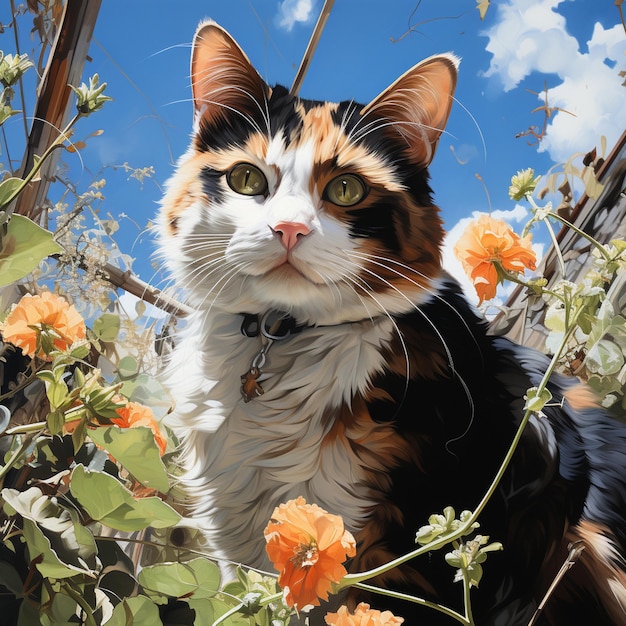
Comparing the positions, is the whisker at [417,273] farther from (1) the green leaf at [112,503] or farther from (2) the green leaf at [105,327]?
(1) the green leaf at [112,503]

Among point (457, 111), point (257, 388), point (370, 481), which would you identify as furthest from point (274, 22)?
point (370, 481)

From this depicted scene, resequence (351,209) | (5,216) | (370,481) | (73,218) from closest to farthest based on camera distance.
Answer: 1. (5,216)
2. (370,481)
3. (351,209)
4. (73,218)

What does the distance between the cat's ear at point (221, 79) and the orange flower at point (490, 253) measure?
39 cm

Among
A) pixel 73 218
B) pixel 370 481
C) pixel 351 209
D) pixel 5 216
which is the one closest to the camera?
pixel 5 216

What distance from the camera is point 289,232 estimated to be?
0.86 m

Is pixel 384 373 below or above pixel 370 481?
above

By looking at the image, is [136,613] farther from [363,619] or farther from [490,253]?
[490,253]

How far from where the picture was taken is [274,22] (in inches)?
42.8

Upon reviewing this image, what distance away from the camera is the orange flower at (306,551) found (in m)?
0.47

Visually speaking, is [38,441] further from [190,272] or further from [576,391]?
[576,391]

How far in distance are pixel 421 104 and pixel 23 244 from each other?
2.21 ft

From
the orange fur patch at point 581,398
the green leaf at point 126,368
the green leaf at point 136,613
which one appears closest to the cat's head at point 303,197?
the green leaf at point 126,368

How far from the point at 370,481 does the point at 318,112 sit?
1.84 ft

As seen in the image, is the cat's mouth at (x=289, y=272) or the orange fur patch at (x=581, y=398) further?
the orange fur patch at (x=581, y=398)
